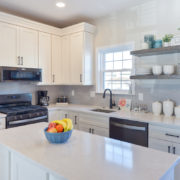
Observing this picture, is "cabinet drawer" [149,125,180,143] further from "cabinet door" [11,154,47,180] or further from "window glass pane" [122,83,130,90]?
"cabinet door" [11,154,47,180]

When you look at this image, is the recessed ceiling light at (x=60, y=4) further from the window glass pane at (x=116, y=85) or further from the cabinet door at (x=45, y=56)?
the window glass pane at (x=116, y=85)

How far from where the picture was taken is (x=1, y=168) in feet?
4.96

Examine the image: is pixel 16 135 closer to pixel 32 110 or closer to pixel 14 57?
pixel 32 110

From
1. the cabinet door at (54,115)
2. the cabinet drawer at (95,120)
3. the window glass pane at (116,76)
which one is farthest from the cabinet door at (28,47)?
the window glass pane at (116,76)

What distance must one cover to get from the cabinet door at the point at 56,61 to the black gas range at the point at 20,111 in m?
0.66

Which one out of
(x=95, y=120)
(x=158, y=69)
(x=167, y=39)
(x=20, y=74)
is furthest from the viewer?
(x=20, y=74)

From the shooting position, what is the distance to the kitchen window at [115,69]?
3.21 meters

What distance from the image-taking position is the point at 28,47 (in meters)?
3.21

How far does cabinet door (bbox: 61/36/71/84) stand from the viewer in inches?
144

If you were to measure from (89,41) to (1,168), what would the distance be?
8.92 feet

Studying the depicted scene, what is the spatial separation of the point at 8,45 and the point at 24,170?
2.38m

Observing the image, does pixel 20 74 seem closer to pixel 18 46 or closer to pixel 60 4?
pixel 18 46

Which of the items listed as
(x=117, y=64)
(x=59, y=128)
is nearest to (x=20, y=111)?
(x=59, y=128)

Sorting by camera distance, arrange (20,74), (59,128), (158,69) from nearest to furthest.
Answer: (59,128) < (158,69) < (20,74)
